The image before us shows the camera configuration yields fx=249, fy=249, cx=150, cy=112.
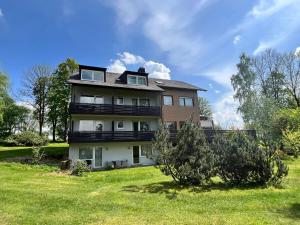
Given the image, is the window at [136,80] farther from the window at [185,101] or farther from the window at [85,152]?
the window at [85,152]

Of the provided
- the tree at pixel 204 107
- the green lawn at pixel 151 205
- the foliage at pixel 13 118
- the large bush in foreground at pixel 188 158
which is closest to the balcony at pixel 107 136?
the green lawn at pixel 151 205

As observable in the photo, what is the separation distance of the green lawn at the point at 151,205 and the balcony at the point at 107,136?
1044cm

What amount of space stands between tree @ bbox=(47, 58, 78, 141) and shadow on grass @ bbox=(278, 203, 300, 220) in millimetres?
37757

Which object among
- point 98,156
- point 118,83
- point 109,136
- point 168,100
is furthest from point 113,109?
point 168,100

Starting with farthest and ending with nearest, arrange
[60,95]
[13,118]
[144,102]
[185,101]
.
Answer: [13,118]
[60,95]
[185,101]
[144,102]

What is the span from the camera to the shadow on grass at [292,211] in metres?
8.45

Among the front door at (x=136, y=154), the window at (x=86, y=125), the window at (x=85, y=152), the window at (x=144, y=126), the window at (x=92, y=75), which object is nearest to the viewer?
the window at (x=85, y=152)

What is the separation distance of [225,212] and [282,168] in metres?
5.58

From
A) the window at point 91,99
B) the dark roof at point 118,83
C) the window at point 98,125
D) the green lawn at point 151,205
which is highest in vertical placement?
the dark roof at point 118,83

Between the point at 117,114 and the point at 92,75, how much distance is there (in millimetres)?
5187

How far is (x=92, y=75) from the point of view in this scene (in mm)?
27031

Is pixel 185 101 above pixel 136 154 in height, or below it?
above

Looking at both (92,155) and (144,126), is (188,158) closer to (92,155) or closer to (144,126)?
(92,155)

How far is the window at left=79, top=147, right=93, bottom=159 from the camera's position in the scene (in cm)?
2433
